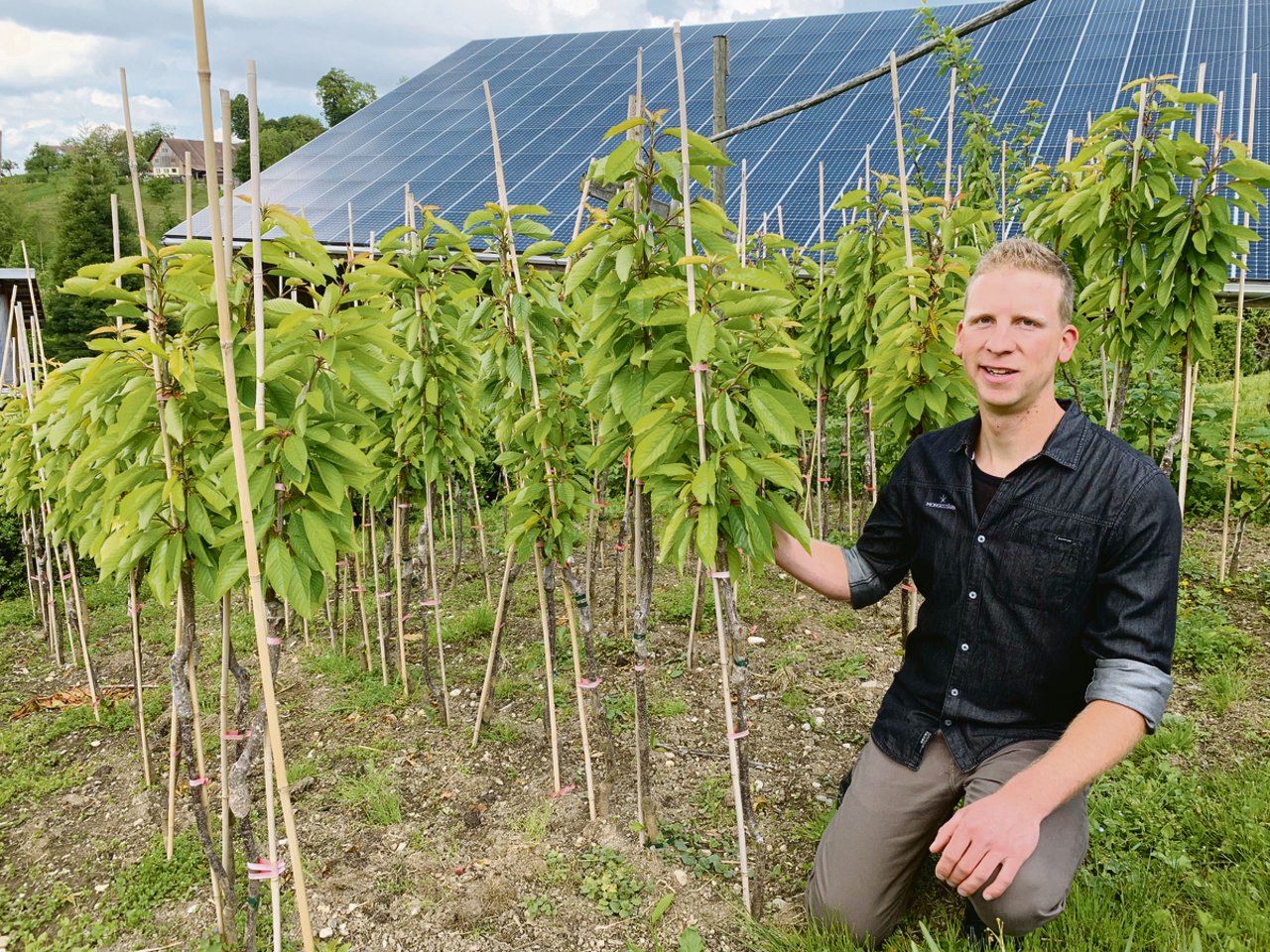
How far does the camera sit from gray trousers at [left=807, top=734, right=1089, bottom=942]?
2143 millimetres

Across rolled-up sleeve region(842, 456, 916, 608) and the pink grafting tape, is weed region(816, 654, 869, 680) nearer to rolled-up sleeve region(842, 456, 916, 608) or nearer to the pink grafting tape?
rolled-up sleeve region(842, 456, 916, 608)

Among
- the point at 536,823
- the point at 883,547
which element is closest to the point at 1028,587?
the point at 883,547

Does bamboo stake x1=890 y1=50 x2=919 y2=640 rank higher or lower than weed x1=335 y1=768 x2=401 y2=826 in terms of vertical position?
higher

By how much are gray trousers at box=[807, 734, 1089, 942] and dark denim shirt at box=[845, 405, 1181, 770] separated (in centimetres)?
6

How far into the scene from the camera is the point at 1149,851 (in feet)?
8.24

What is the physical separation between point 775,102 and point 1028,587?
32.6ft

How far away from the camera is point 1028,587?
214cm

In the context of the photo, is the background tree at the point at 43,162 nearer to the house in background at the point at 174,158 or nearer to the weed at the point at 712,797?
the house in background at the point at 174,158

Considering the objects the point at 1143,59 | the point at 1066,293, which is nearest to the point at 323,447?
the point at 1066,293

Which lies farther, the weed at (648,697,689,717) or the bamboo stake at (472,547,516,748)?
the weed at (648,697,689,717)

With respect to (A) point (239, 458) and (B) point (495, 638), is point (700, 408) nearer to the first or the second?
(A) point (239, 458)

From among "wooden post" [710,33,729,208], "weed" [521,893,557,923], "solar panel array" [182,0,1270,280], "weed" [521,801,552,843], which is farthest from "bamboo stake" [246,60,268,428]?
"solar panel array" [182,0,1270,280]

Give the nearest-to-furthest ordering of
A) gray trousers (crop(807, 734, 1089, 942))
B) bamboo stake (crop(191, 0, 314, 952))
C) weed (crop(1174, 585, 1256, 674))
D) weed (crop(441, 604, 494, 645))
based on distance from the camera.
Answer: bamboo stake (crop(191, 0, 314, 952)) < gray trousers (crop(807, 734, 1089, 942)) < weed (crop(1174, 585, 1256, 674)) < weed (crop(441, 604, 494, 645))

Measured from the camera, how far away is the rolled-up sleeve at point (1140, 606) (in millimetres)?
1910
